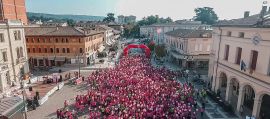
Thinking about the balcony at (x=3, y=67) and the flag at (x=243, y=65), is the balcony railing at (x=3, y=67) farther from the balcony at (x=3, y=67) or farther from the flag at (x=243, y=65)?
the flag at (x=243, y=65)

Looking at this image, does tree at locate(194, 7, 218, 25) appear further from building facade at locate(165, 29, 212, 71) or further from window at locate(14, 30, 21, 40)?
window at locate(14, 30, 21, 40)

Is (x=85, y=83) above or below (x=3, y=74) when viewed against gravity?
below

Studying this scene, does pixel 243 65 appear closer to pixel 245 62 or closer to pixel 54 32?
pixel 245 62

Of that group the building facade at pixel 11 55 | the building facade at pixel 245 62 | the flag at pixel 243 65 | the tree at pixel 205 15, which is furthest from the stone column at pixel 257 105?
the tree at pixel 205 15

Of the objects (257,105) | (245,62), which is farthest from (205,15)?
(257,105)

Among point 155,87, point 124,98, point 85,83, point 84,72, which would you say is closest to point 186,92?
point 155,87

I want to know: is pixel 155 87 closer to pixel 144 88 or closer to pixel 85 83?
pixel 144 88
